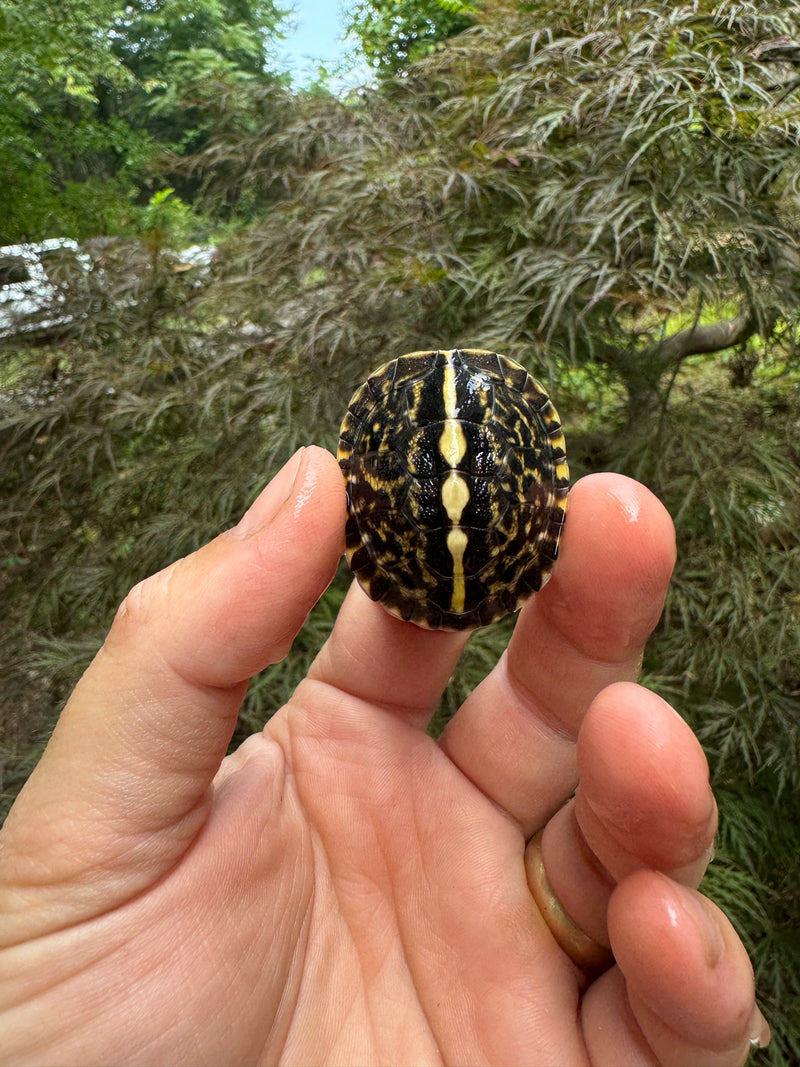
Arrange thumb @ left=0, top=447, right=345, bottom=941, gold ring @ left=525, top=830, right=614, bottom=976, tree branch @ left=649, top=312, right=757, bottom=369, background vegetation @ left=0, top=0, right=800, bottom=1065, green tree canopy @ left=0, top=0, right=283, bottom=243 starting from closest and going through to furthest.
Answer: thumb @ left=0, top=447, right=345, bottom=941 < gold ring @ left=525, top=830, right=614, bottom=976 < background vegetation @ left=0, top=0, right=800, bottom=1065 < tree branch @ left=649, top=312, right=757, bottom=369 < green tree canopy @ left=0, top=0, right=283, bottom=243

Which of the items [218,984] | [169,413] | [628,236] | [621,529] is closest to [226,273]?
[169,413]

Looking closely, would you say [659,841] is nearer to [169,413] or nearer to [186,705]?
[186,705]

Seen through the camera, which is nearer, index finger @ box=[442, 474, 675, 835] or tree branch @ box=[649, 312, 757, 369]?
index finger @ box=[442, 474, 675, 835]

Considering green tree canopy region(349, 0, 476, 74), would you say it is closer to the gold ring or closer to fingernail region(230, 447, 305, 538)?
fingernail region(230, 447, 305, 538)

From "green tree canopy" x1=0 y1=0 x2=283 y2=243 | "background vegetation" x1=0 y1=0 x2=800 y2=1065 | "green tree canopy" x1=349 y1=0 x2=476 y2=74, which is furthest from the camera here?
"green tree canopy" x1=349 y1=0 x2=476 y2=74

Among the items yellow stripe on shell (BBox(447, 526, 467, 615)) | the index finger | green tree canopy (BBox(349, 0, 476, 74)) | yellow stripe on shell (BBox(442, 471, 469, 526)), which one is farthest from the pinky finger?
green tree canopy (BBox(349, 0, 476, 74))

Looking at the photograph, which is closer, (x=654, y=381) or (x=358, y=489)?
(x=358, y=489)
